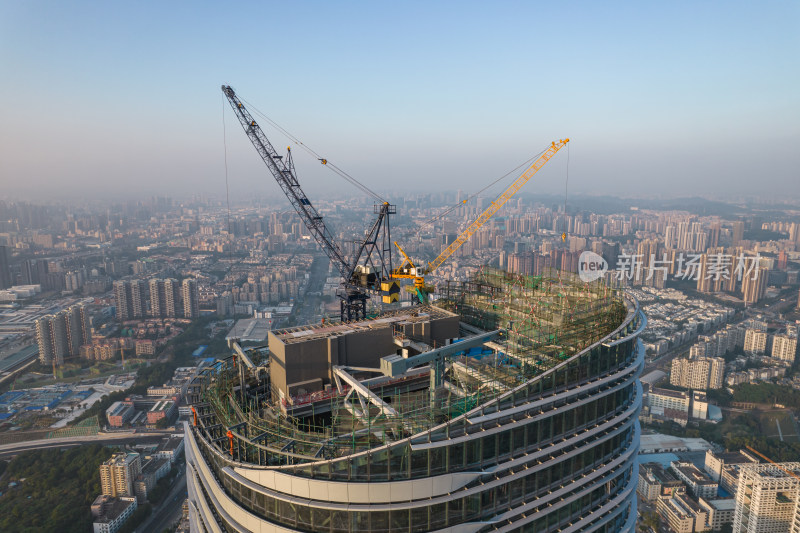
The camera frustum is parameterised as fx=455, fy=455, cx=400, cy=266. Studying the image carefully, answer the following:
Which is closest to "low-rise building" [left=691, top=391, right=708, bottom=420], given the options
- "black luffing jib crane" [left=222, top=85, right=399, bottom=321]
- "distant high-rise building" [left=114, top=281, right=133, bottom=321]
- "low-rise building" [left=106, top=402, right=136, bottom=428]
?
"black luffing jib crane" [left=222, top=85, right=399, bottom=321]

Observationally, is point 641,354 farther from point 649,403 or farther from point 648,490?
point 649,403

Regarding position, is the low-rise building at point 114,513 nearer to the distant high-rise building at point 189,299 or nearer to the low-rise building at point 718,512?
the distant high-rise building at point 189,299

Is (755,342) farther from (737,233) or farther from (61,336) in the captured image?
(61,336)

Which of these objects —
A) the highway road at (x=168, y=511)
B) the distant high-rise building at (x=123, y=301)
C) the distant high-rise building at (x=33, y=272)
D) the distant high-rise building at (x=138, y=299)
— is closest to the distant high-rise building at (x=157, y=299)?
the distant high-rise building at (x=138, y=299)

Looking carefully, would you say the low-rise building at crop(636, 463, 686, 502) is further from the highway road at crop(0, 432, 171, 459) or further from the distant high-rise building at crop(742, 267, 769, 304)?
the distant high-rise building at crop(742, 267, 769, 304)

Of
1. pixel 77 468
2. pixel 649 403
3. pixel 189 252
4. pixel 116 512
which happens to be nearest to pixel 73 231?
pixel 189 252
